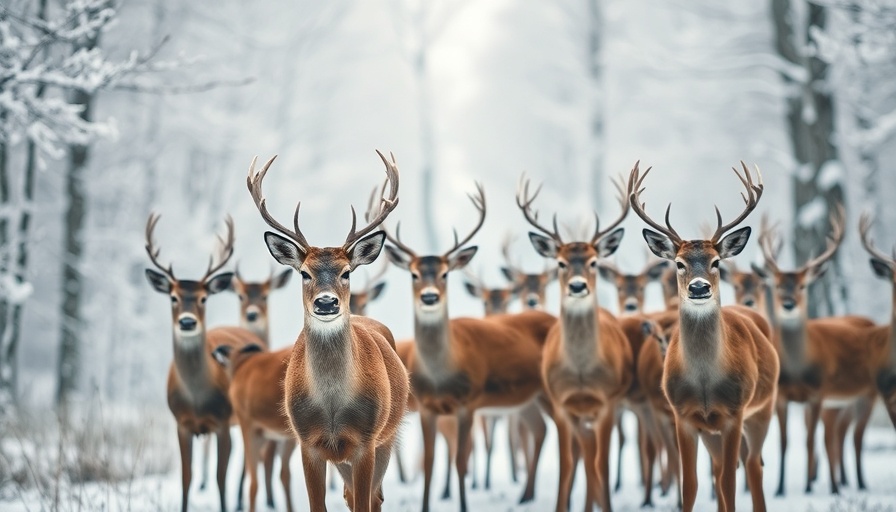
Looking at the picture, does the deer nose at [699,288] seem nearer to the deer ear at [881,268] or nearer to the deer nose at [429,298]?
the deer nose at [429,298]

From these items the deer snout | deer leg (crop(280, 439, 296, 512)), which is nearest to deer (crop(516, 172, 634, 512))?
the deer snout

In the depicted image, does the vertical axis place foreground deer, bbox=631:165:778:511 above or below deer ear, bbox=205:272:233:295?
below

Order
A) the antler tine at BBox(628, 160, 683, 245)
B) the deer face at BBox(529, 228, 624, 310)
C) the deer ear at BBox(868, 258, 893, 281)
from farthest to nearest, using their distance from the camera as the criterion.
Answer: the deer ear at BBox(868, 258, 893, 281)
the deer face at BBox(529, 228, 624, 310)
the antler tine at BBox(628, 160, 683, 245)

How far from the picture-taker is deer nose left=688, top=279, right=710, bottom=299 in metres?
5.34

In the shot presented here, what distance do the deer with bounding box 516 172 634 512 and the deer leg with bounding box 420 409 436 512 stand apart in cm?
96

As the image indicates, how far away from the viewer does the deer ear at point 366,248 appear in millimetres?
5070

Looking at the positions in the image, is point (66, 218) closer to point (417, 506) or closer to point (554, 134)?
point (417, 506)

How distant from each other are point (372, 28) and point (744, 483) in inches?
894

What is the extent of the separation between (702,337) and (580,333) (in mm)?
1609

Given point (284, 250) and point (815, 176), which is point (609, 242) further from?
point (815, 176)

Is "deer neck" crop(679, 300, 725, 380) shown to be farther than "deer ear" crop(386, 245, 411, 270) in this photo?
No

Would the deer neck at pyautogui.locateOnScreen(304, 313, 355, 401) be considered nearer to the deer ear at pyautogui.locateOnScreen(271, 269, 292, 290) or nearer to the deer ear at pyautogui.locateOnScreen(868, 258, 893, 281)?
the deer ear at pyautogui.locateOnScreen(271, 269, 292, 290)

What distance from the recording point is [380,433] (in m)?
5.01

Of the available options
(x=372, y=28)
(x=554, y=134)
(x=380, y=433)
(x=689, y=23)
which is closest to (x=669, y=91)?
(x=689, y=23)
